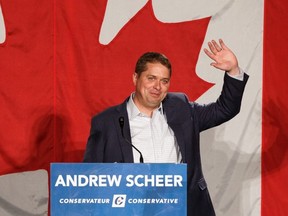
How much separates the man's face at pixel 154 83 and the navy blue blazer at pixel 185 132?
9 centimetres

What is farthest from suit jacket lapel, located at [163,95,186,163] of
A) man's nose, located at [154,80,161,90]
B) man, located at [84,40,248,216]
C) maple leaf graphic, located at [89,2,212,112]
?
maple leaf graphic, located at [89,2,212,112]

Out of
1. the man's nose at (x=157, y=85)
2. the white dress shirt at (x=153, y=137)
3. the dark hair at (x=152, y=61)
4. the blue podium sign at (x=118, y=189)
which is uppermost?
the dark hair at (x=152, y=61)

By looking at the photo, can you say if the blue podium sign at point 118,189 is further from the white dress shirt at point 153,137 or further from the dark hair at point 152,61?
the dark hair at point 152,61

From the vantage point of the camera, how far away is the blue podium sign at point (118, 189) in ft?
4.22

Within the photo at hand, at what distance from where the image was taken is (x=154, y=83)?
66.6 inches

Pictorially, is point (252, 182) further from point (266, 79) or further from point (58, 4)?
point (58, 4)

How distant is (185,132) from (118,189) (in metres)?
0.51

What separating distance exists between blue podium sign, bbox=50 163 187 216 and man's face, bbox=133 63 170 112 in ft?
1.46

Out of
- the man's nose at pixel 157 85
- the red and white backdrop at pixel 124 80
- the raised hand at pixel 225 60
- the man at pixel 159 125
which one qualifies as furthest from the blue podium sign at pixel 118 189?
the red and white backdrop at pixel 124 80

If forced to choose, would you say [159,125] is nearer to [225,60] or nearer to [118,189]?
[225,60]

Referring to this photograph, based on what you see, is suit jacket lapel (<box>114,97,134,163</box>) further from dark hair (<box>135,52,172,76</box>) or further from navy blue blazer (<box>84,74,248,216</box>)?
dark hair (<box>135,52,172,76</box>)

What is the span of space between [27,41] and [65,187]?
4.68 feet

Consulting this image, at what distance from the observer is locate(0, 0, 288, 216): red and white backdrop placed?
257 centimetres

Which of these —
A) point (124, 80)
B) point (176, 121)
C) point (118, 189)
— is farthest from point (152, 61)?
point (124, 80)
